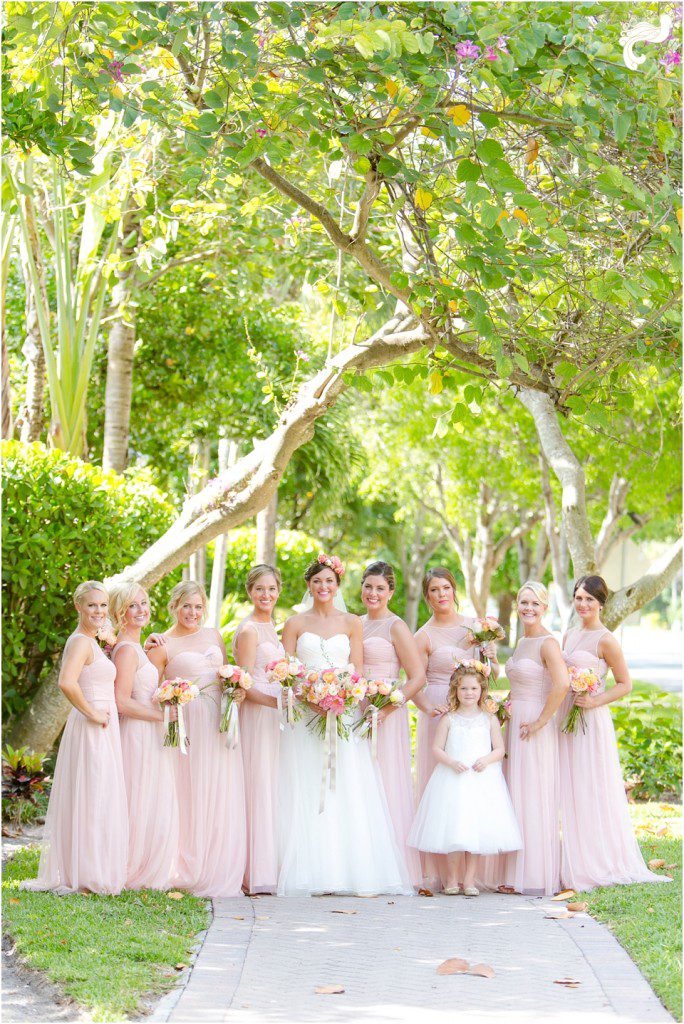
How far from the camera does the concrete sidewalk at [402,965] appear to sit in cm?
498

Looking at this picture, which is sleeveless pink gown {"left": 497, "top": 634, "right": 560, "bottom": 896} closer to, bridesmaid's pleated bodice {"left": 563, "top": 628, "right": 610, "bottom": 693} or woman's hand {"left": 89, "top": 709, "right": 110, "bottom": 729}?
A: bridesmaid's pleated bodice {"left": 563, "top": 628, "right": 610, "bottom": 693}

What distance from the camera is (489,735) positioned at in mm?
7719

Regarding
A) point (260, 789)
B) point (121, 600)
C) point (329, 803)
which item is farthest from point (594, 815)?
point (121, 600)

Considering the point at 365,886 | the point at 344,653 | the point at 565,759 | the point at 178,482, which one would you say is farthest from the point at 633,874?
the point at 178,482

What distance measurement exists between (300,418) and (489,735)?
279cm

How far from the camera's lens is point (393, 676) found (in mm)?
8008

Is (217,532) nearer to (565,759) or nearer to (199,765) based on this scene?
(199,765)

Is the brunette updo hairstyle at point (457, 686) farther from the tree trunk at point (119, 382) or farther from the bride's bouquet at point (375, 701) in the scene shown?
the tree trunk at point (119, 382)

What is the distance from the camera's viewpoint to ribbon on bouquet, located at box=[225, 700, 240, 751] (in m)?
7.50

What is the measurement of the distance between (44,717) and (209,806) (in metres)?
3.15

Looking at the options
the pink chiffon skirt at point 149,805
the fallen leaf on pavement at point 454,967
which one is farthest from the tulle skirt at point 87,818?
the fallen leaf on pavement at point 454,967

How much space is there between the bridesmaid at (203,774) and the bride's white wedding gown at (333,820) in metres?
0.33

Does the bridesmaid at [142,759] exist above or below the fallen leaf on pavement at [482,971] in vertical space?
above

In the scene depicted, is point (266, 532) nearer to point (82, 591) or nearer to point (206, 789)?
point (206, 789)
